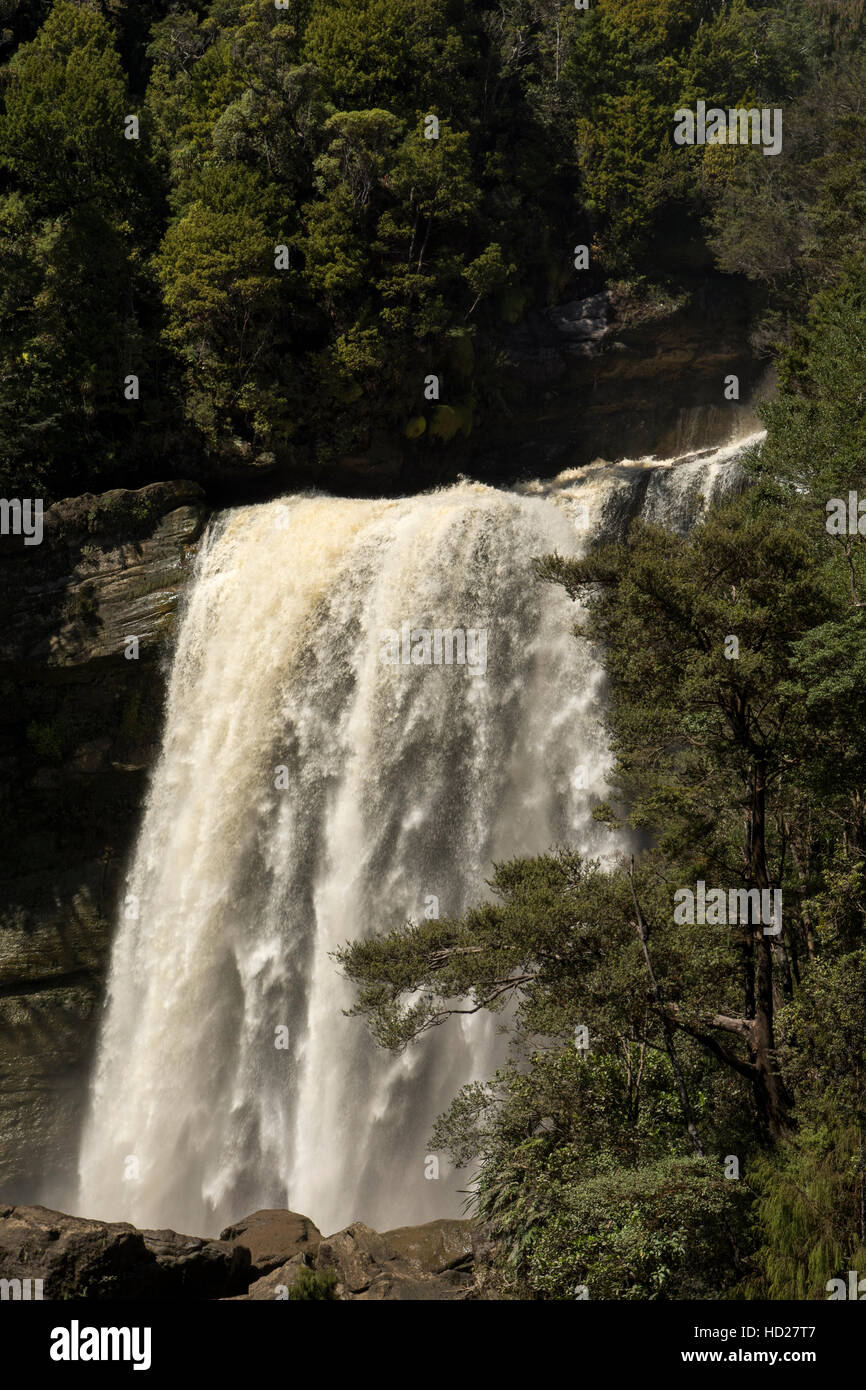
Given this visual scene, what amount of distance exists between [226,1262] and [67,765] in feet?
45.6

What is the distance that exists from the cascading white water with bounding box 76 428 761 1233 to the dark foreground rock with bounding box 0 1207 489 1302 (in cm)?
Answer: 467

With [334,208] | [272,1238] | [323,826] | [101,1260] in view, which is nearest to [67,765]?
[323,826]

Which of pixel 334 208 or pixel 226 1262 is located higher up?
pixel 334 208

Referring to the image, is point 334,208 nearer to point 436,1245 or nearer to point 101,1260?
point 436,1245

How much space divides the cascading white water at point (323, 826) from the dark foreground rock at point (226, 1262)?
4.67 metres

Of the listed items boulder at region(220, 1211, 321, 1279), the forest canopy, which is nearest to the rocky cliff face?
the forest canopy

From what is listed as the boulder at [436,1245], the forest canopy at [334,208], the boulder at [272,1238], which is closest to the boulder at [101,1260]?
the boulder at [272,1238]

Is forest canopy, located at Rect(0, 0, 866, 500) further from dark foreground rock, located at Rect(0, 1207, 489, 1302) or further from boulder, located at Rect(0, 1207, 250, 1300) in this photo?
dark foreground rock, located at Rect(0, 1207, 489, 1302)

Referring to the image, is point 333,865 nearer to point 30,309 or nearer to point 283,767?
point 283,767

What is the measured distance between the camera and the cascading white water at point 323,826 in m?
20.7

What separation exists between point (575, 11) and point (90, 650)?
3135 cm

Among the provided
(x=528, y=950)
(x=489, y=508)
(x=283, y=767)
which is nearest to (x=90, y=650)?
(x=283, y=767)

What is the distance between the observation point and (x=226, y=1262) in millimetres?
14258

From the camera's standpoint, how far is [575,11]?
1531 inches
